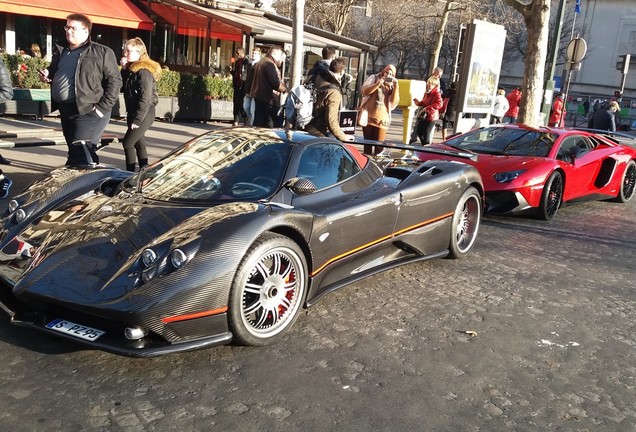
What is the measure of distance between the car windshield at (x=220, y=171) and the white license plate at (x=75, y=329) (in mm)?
1185

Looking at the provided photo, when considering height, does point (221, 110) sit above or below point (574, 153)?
below

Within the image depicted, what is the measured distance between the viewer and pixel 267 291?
3986 millimetres

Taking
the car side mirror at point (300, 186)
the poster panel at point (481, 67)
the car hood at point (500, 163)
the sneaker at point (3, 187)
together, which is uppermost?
the poster panel at point (481, 67)

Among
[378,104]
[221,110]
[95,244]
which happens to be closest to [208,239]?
[95,244]

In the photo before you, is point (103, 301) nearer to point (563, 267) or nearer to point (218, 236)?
point (218, 236)

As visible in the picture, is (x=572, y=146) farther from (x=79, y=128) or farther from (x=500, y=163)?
(x=79, y=128)

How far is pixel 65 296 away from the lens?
3561 mm

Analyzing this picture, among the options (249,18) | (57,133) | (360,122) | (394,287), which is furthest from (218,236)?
(249,18)

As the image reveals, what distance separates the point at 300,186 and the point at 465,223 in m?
2.53

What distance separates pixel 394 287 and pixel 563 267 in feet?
6.73

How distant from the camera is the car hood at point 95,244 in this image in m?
3.62

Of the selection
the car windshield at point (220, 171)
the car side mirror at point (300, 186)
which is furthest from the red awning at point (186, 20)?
the car side mirror at point (300, 186)

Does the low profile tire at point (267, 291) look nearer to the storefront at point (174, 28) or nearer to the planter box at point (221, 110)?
the planter box at point (221, 110)

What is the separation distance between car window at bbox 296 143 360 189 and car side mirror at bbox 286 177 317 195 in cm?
17
